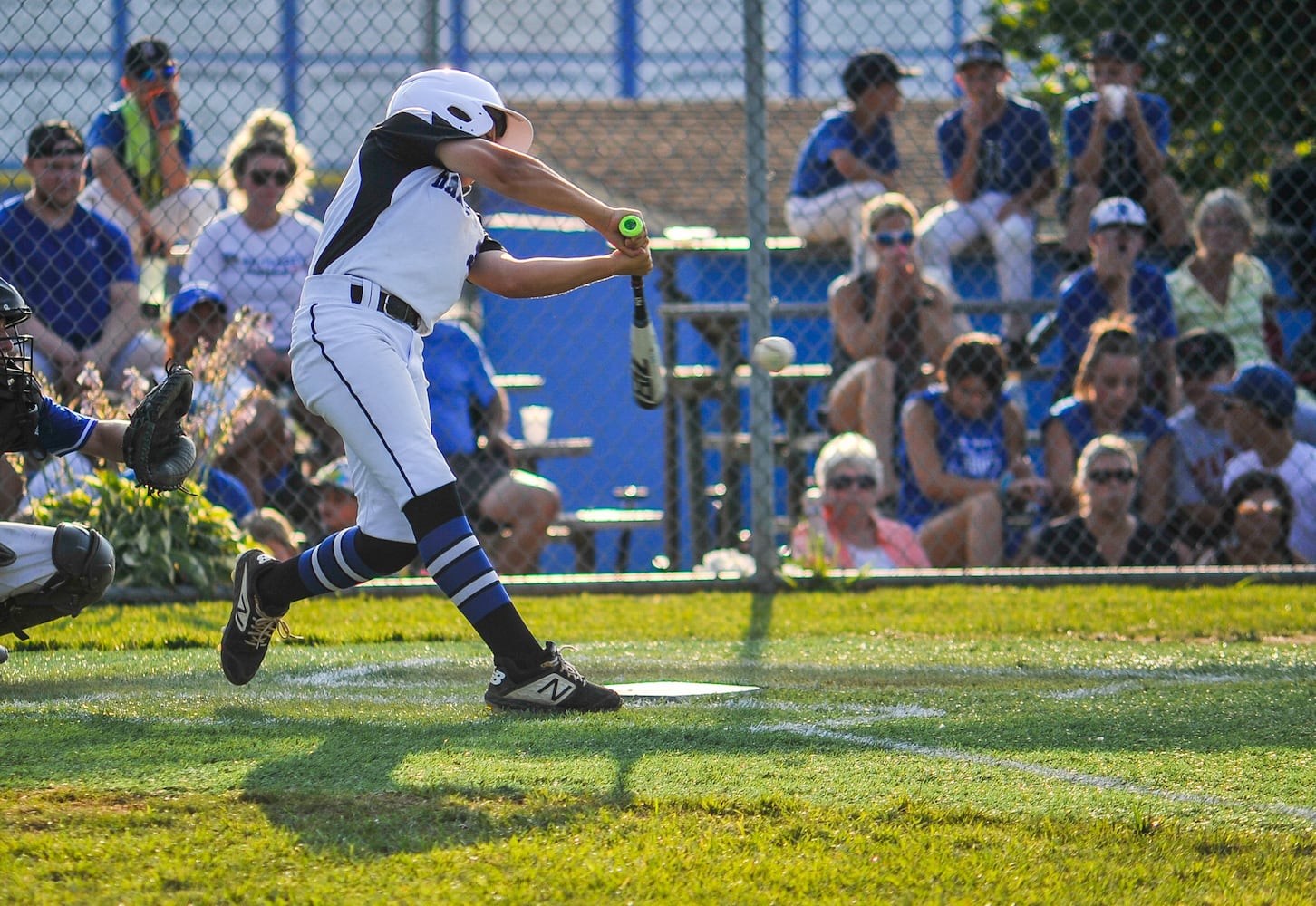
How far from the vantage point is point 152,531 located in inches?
266

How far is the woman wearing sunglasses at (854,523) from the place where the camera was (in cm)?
763

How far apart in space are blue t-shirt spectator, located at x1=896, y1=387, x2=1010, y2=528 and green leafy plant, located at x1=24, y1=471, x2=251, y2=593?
3.23 metres

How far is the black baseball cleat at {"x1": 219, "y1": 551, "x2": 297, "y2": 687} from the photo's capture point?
4.60 meters

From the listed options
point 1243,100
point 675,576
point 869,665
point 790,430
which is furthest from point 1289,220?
point 869,665

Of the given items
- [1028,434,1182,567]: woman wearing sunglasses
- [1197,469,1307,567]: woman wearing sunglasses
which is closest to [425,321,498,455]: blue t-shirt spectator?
[1028,434,1182,567]: woman wearing sunglasses

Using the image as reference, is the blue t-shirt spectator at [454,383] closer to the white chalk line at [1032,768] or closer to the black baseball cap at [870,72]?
the black baseball cap at [870,72]

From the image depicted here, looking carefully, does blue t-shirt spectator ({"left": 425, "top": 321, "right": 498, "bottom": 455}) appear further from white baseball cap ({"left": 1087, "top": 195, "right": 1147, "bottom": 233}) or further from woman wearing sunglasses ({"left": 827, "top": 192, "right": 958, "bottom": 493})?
white baseball cap ({"left": 1087, "top": 195, "right": 1147, "bottom": 233})

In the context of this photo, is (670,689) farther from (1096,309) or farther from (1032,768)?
(1096,309)

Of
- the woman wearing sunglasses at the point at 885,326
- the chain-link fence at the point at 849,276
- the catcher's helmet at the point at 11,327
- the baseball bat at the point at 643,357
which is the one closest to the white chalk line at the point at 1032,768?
the baseball bat at the point at 643,357

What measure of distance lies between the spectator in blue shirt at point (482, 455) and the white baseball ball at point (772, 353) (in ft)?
5.67

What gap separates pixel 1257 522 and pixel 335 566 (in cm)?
496

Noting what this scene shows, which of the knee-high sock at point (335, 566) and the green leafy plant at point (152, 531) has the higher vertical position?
the knee-high sock at point (335, 566)

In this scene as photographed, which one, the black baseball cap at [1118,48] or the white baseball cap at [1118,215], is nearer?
the white baseball cap at [1118,215]

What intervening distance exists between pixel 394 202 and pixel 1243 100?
22.5 ft
